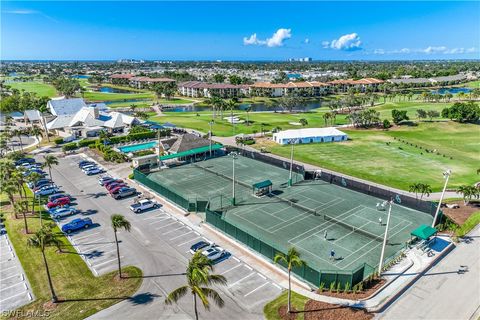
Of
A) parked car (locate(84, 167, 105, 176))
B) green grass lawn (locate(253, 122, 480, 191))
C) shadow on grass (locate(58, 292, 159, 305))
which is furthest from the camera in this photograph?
parked car (locate(84, 167, 105, 176))

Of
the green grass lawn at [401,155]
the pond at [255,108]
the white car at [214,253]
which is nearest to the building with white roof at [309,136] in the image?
the green grass lawn at [401,155]

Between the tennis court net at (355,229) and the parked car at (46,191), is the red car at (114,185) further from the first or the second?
the tennis court net at (355,229)

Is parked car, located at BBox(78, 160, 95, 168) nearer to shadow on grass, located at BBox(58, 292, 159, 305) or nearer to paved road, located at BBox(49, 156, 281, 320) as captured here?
paved road, located at BBox(49, 156, 281, 320)

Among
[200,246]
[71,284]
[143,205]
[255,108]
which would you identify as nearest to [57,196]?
[143,205]

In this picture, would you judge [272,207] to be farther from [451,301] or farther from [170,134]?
[170,134]

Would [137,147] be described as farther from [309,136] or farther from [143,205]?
[309,136]

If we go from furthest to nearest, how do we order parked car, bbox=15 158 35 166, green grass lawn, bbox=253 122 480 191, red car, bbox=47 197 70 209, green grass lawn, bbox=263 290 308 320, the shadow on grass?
parked car, bbox=15 158 35 166 < green grass lawn, bbox=253 122 480 191 < red car, bbox=47 197 70 209 < the shadow on grass < green grass lawn, bbox=263 290 308 320

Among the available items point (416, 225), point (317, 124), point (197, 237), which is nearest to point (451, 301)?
point (416, 225)

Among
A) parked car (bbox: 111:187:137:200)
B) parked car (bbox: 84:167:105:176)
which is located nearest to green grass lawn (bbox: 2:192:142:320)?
parked car (bbox: 111:187:137:200)
